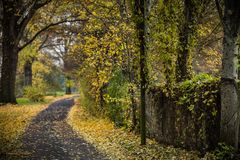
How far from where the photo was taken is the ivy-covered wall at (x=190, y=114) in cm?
853

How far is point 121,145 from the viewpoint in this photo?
444 inches

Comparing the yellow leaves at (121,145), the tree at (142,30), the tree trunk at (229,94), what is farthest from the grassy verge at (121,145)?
the tree at (142,30)

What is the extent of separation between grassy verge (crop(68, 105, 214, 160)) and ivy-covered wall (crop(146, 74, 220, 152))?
14.2 inches

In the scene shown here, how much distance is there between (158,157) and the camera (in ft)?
30.5

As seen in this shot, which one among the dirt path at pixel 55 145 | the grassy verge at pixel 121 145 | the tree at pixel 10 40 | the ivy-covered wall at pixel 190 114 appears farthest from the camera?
the tree at pixel 10 40

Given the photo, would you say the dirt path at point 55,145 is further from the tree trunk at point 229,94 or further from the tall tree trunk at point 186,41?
the tall tree trunk at point 186,41

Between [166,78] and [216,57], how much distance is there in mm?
8777

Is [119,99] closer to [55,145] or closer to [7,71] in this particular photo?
[55,145]

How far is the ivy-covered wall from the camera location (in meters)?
8.53

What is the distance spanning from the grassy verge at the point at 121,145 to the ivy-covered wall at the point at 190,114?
1.18 feet

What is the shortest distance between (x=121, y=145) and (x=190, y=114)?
2.93 meters

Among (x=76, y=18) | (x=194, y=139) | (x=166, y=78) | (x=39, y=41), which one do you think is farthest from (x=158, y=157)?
(x=39, y=41)

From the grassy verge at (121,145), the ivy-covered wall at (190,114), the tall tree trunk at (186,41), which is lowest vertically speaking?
the grassy verge at (121,145)

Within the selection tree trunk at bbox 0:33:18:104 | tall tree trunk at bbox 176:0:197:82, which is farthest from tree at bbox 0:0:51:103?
tall tree trunk at bbox 176:0:197:82
